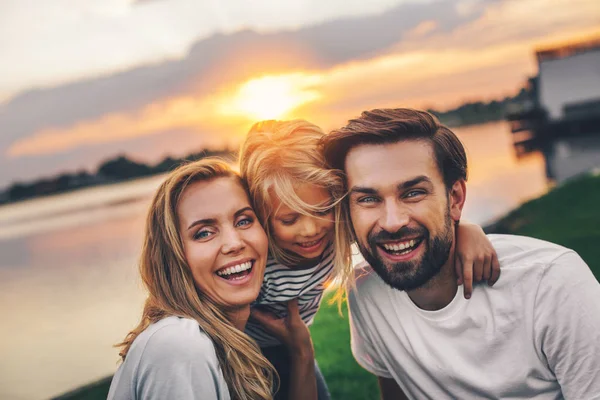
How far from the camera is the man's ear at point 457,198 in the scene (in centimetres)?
297

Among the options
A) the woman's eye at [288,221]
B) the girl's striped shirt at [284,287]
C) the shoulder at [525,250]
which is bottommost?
the girl's striped shirt at [284,287]

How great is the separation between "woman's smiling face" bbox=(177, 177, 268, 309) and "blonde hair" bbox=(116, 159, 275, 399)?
0.14 feet

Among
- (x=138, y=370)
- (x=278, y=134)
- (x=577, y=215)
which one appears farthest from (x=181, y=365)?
(x=577, y=215)

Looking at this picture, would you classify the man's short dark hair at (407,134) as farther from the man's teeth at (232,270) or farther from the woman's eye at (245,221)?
the man's teeth at (232,270)

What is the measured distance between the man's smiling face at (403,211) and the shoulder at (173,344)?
976mm

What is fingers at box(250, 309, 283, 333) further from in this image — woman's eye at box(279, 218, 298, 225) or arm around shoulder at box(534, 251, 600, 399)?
arm around shoulder at box(534, 251, 600, 399)

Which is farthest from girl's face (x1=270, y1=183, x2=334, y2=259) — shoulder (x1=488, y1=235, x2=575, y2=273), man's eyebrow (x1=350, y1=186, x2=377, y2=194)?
shoulder (x1=488, y1=235, x2=575, y2=273)

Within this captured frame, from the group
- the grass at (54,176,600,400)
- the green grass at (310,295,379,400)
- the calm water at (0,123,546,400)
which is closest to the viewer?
→ the green grass at (310,295,379,400)

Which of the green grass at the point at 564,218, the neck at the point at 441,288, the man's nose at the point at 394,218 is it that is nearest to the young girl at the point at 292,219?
the neck at the point at 441,288

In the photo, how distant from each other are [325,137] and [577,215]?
949 cm

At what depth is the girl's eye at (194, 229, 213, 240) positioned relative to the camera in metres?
2.80

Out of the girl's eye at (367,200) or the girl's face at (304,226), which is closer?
the girl's eye at (367,200)

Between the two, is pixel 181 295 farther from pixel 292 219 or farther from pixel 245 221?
pixel 292 219

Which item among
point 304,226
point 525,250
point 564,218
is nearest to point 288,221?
point 304,226
